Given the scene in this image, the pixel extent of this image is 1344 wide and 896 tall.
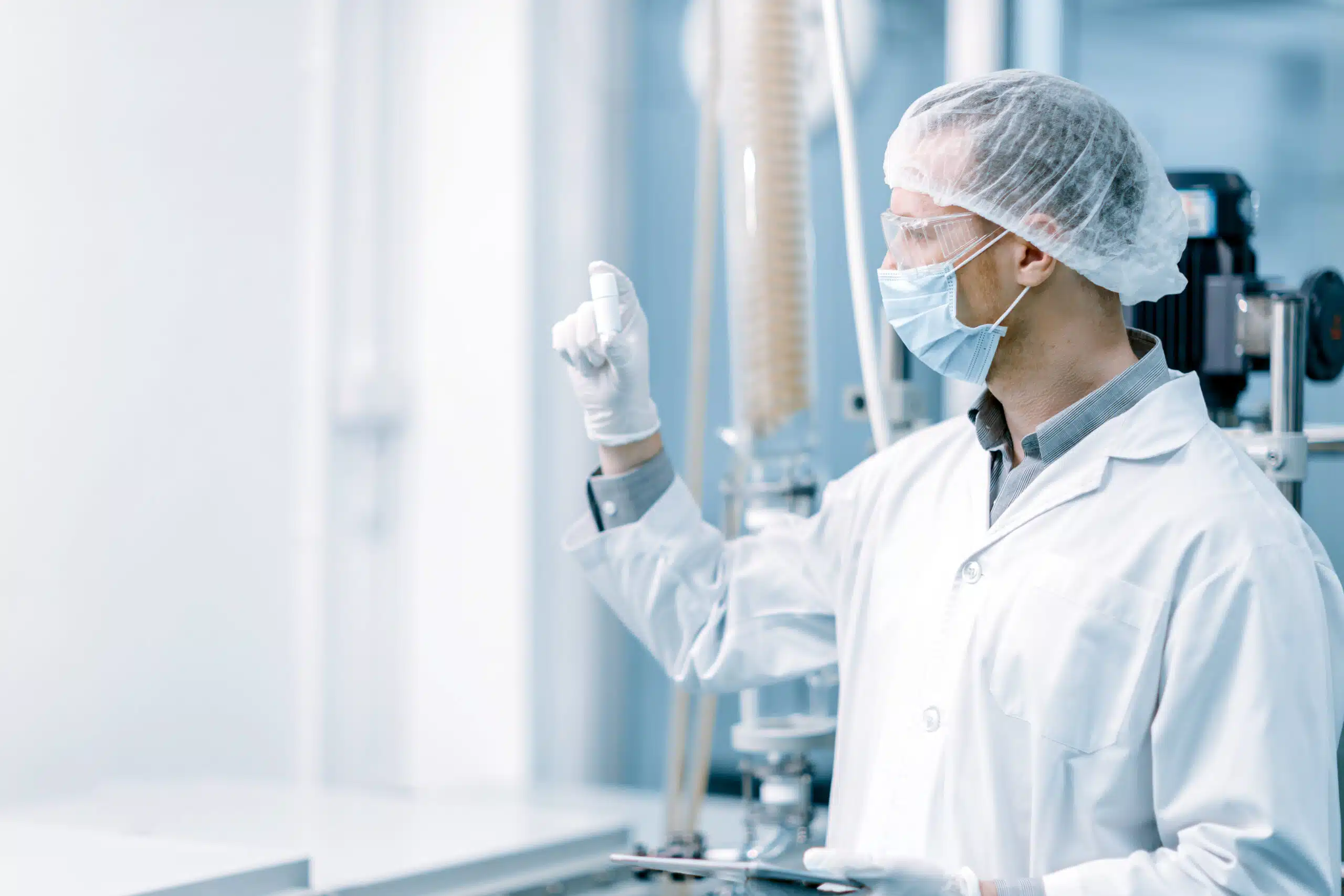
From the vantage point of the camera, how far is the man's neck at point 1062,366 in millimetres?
977

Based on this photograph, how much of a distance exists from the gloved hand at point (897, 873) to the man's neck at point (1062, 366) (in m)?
0.35

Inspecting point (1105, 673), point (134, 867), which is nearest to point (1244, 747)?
point (1105, 673)

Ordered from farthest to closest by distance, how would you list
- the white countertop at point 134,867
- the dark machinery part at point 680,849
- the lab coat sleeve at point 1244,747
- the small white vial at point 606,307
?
the dark machinery part at point 680,849, the small white vial at point 606,307, the white countertop at point 134,867, the lab coat sleeve at point 1244,747

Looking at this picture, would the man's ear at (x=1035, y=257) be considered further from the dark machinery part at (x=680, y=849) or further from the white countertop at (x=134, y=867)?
the white countertop at (x=134, y=867)

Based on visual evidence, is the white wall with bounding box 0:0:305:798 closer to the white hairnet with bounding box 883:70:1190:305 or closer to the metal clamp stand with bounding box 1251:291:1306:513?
the white hairnet with bounding box 883:70:1190:305

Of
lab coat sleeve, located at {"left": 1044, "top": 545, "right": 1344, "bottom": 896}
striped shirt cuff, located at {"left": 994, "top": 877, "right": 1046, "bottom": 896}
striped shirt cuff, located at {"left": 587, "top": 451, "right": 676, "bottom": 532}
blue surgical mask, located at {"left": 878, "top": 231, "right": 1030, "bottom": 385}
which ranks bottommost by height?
striped shirt cuff, located at {"left": 994, "top": 877, "right": 1046, "bottom": 896}

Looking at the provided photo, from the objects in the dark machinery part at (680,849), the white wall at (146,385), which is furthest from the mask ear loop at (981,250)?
the white wall at (146,385)

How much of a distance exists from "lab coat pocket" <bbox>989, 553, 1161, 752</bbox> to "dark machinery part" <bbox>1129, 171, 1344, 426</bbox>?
1.25ft

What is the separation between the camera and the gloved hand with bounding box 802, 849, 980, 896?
84 centimetres

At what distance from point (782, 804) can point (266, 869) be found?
491 mm

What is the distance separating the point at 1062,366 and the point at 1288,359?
0.88 feet

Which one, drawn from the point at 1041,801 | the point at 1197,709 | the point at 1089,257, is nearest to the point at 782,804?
the point at 1041,801

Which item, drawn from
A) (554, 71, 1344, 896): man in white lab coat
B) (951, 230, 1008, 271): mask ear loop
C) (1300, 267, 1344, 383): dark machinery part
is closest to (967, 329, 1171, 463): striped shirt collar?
(554, 71, 1344, 896): man in white lab coat

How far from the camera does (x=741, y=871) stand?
0.84 meters
